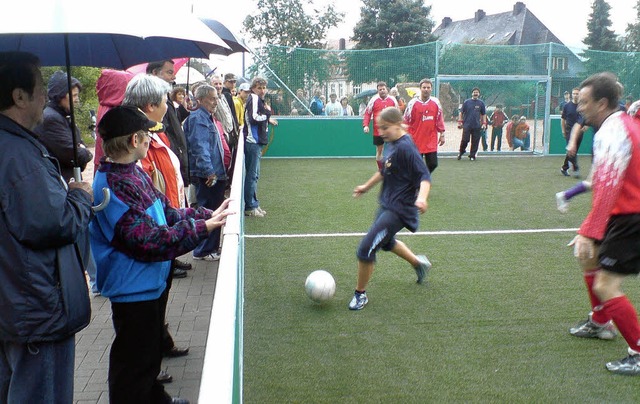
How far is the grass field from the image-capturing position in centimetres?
421

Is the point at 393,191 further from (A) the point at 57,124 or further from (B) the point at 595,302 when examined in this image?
(A) the point at 57,124

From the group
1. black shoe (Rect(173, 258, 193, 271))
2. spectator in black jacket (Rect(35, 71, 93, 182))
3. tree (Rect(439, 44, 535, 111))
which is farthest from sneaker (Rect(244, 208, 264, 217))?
tree (Rect(439, 44, 535, 111))

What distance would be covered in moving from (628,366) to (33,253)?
3.75m

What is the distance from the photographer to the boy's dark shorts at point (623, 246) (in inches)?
166

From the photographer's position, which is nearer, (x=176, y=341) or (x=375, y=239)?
(x=176, y=341)

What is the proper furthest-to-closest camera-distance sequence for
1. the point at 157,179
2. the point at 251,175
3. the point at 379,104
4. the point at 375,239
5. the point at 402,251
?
the point at 379,104
the point at 251,175
the point at 402,251
the point at 375,239
the point at 157,179

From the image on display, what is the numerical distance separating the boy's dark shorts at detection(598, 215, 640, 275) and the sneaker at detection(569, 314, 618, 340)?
80cm

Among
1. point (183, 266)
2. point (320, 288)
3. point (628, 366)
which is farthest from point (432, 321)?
point (183, 266)

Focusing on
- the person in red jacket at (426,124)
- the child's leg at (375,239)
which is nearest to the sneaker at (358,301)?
the child's leg at (375,239)

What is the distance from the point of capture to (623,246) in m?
4.26

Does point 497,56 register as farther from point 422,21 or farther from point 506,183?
point 422,21

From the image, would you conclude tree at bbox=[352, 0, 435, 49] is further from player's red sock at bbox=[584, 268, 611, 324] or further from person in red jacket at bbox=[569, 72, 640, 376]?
person in red jacket at bbox=[569, 72, 640, 376]

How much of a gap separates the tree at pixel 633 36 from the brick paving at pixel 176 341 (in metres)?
59.4

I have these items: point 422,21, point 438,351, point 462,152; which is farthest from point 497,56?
point 422,21
